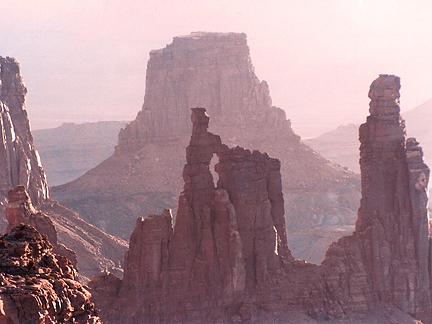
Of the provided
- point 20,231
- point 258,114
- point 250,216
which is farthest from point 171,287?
point 258,114

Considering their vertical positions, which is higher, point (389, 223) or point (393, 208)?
point (393, 208)

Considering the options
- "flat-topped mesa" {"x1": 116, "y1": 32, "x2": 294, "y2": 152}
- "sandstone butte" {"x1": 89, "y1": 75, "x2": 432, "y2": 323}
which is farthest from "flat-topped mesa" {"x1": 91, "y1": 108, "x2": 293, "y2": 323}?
"flat-topped mesa" {"x1": 116, "y1": 32, "x2": 294, "y2": 152}

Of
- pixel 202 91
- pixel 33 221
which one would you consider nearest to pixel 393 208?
pixel 33 221

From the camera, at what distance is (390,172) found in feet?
254

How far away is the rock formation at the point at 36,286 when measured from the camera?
93.9ft

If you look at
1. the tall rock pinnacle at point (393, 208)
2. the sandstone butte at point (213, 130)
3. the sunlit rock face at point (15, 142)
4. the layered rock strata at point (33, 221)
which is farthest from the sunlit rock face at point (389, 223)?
the sandstone butte at point (213, 130)

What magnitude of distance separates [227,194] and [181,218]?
3.31 meters

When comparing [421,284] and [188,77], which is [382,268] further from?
[188,77]

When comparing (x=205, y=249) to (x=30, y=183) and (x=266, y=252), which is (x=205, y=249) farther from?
(x=30, y=183)

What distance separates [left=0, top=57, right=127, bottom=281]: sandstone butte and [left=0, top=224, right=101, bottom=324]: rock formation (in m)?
69.4

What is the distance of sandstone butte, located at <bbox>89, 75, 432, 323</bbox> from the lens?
227ft

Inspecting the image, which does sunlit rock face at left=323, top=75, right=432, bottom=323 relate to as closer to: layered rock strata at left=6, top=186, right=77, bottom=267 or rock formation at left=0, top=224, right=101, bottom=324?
layered rock strata at left=6, top=186, right=77, bottom=267

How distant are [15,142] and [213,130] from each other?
64999 mm

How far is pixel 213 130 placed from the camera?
176m
